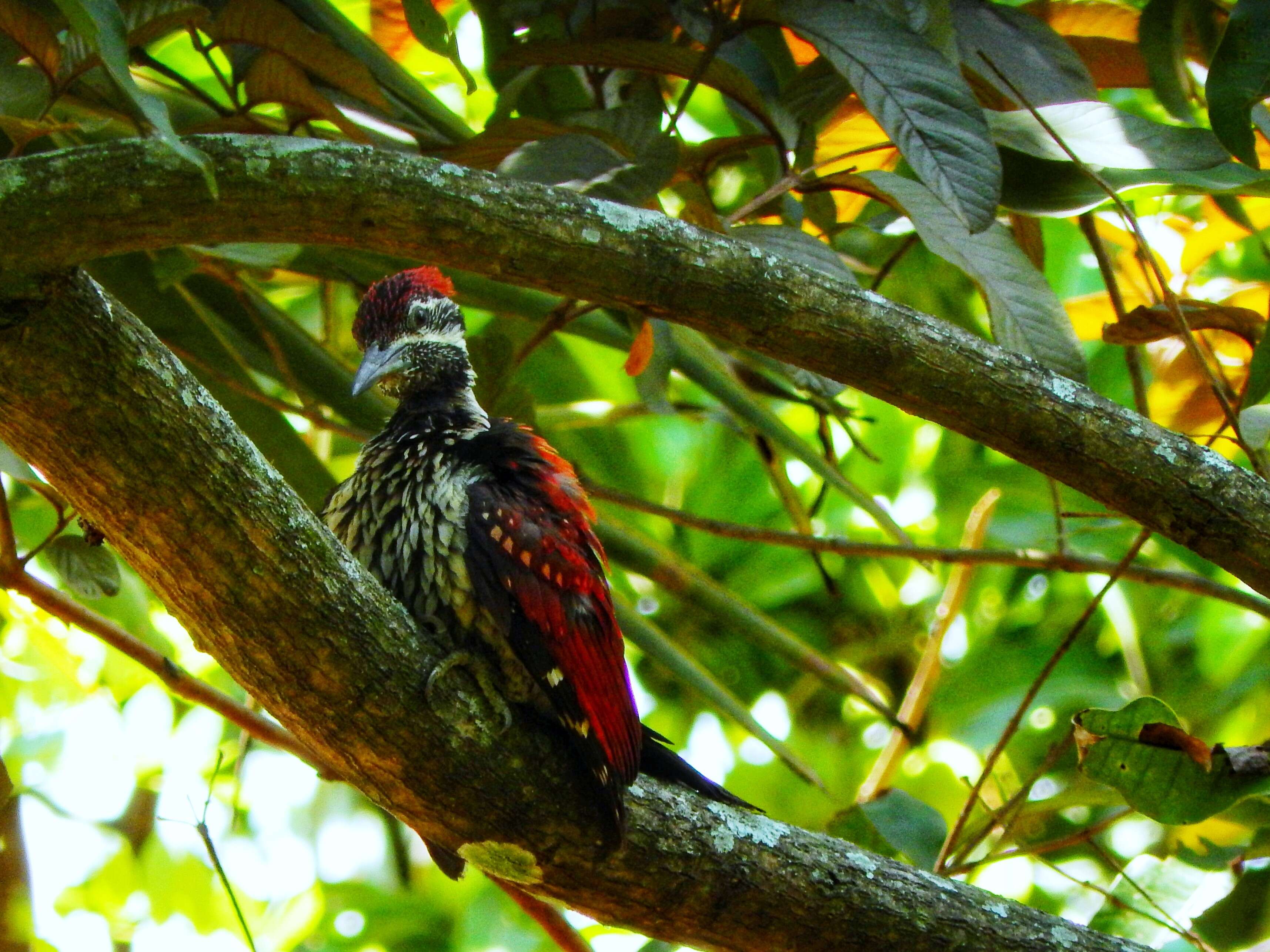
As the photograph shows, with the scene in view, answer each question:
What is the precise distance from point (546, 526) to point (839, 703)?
2852 millimetres

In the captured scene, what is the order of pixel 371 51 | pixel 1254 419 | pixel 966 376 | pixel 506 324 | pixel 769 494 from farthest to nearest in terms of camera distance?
pixel 769 494 → pixel 506 324 → pixel 371 51 → pixel 1254 419 → pixel 966 376

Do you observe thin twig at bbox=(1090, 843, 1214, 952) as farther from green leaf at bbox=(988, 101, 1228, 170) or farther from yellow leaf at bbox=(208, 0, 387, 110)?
yellow leaf at bbox=(208, 0, 387, 110)

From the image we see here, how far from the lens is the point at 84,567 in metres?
2.35

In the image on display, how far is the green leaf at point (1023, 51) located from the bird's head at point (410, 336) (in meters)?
1.29

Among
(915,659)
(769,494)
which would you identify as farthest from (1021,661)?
(769,494)

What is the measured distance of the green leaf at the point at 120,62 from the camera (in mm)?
1426

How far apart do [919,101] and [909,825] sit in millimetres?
1589

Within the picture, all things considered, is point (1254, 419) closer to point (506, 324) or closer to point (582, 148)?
point (582, 148)

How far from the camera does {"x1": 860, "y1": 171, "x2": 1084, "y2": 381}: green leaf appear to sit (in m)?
2.34

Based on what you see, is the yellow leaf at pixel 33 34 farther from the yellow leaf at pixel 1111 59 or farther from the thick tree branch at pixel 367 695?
the yellow leaf at pixel 1111 59

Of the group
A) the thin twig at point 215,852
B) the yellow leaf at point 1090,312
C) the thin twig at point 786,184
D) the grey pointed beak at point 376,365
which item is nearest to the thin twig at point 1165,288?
the thin twig at point 786,184

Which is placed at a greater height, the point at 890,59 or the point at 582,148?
the point at 890,59

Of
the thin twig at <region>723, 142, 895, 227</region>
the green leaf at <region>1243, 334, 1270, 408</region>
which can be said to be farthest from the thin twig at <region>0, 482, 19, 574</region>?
the green leaf at <region>1243, 334, 1270, 408</region>

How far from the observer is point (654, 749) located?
93.8 inches
